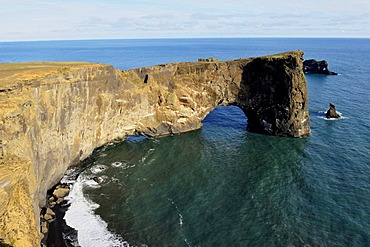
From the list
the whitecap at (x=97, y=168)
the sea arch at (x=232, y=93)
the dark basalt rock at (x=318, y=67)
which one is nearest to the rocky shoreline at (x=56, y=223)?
the whitecap at (x=97, y=168)

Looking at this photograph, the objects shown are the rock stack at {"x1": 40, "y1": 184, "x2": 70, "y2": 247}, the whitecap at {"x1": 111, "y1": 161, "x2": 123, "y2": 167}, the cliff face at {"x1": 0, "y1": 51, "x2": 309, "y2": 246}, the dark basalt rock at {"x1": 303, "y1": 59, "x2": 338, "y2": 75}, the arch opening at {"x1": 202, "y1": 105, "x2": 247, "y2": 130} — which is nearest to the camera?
the cliff face at {"x1": 0, "y1": 51, "x2": 309, "y2": 246}

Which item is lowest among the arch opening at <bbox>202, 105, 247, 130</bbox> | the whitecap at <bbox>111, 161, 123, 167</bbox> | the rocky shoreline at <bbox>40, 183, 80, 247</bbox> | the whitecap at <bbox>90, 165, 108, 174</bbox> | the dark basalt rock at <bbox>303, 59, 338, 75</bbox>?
the rocky shoreline at <bbox>40, 183, 80, 247</bbox>

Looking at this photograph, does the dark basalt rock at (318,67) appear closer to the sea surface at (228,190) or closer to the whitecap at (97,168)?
the sea surface at (228,190)

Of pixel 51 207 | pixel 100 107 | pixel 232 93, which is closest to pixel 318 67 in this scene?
pixel 232 93

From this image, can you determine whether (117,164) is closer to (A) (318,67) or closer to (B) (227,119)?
Result: (B) (227,119)

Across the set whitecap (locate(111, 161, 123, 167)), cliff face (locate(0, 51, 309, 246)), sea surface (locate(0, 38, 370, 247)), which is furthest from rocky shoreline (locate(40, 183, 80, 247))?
whitecap (locate(111, 161, 123, 167))

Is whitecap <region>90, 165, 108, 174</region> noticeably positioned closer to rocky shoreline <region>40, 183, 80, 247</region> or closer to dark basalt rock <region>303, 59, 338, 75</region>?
rocky shoreline <region>40, 183, 80, 247</region>

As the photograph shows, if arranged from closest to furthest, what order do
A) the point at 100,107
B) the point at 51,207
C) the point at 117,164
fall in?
the point at 51,207 < the point at 117,164 < the point at 100,107
